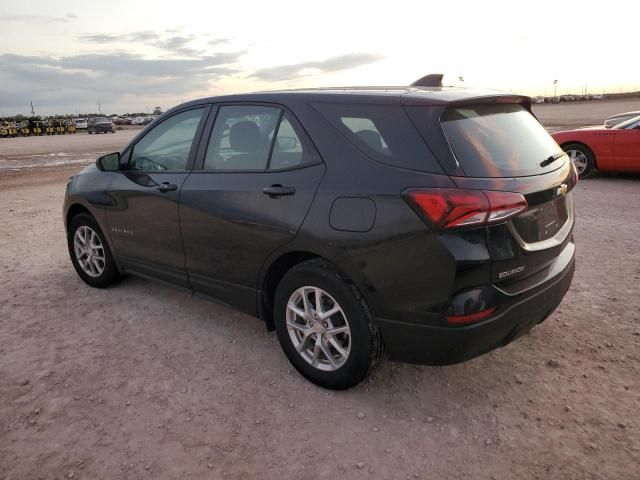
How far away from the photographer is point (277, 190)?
311cm

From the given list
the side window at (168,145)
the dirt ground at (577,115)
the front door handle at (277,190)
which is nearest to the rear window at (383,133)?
the front door handle at (277,190)

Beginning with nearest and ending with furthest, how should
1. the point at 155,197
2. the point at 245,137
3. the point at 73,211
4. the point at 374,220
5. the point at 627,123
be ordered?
the point at 374,220 < the point at 245,137 < the point at 155,197 < the point at 73,211 < the point at 627,123

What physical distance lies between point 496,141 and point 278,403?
1922mm

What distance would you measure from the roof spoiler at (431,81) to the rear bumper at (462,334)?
1577 mm

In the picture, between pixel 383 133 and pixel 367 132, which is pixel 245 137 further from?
pixel 383 133

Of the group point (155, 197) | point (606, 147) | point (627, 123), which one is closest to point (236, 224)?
point (155, 197)

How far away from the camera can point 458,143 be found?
2.65 meters

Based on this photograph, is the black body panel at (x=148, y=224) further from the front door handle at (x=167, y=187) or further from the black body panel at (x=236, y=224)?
the black body panel at (x=236, y=224)

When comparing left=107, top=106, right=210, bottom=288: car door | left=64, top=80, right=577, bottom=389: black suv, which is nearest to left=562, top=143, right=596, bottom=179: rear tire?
left=64, top=80, right=577, bottom=389: black suv

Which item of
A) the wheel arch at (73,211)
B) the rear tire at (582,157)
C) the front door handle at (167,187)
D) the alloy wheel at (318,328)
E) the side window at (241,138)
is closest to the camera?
the alloy wheel at (318,328)

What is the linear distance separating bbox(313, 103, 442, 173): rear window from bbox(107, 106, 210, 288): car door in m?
1.29

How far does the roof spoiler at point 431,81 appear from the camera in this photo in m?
3.59

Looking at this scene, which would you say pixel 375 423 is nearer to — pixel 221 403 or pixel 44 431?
pixel 221 403

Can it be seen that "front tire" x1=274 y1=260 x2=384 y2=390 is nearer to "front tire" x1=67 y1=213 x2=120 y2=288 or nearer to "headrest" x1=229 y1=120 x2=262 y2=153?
"headrest" x1=229 y1=120 x2=262 y2=153
